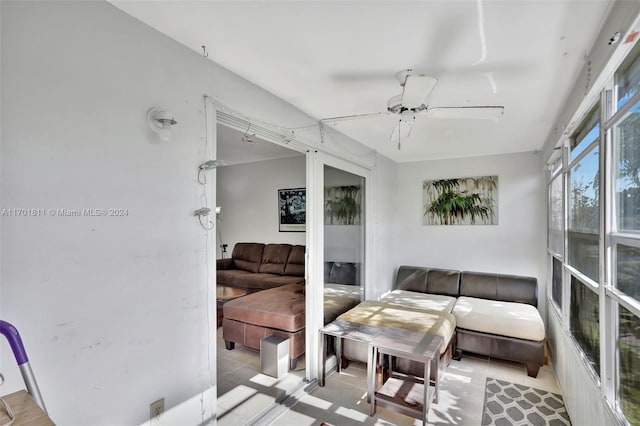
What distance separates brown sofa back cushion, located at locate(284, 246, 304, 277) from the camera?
5.24m

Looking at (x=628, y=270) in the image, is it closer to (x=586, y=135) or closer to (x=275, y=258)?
(x=586, y=135)

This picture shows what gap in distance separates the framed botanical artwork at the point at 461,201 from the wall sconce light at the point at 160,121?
4.18 metres

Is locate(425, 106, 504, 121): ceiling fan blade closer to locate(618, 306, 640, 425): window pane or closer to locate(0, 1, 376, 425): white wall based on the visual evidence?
Answer: locate(618, 306, 640, 425): window pane

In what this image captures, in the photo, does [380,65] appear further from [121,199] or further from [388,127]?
[121,199]

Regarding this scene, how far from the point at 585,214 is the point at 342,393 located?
2.41 metres

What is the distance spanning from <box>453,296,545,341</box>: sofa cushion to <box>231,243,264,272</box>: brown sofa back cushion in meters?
3.45

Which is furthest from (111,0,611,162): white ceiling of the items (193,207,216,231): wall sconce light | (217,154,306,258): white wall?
(217,154,306,258): white wall

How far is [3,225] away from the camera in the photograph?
1101 millimetres

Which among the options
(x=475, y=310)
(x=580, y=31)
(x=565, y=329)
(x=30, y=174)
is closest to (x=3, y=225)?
(x=30, y=174)

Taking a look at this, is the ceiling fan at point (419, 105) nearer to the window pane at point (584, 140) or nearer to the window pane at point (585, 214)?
the window pane at point (584, 140)

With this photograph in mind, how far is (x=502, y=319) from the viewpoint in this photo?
10.9 ft

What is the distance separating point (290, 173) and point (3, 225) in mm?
4669

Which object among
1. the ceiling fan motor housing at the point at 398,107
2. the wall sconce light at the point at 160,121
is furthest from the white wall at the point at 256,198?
the wall sconce light at the point at 160,121

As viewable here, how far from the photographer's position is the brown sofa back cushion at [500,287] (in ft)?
13.1
